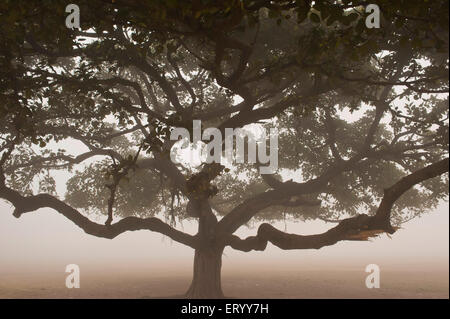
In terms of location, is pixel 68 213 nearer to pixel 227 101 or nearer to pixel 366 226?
pixel 227 101

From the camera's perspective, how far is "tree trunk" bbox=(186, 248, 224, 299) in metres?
19.1

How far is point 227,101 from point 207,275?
8825mm

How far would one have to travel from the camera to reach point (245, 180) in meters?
26.4

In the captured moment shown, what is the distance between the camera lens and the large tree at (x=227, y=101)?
771cm

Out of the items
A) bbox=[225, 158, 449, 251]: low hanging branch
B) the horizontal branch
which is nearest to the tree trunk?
the horizontal branch

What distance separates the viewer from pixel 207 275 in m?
19.4

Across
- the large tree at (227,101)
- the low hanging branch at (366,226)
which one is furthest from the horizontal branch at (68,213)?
the low hanging branch at (366,226)

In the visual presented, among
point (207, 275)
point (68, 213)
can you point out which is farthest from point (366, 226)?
point (207, 275)

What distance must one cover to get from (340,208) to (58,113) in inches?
702

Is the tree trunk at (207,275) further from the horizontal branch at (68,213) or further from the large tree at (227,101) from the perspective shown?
the horizontal branch at (68,213)

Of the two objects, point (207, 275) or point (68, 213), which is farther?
point (207, 275)

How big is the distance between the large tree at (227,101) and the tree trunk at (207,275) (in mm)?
71

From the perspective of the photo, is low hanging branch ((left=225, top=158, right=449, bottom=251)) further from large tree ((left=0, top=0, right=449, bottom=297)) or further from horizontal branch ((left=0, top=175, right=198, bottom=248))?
horizontal branch ((left=0, top=175, right=198, bottom=248))

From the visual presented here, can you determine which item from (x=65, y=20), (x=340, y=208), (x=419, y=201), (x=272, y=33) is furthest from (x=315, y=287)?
(x=65, y=20)
